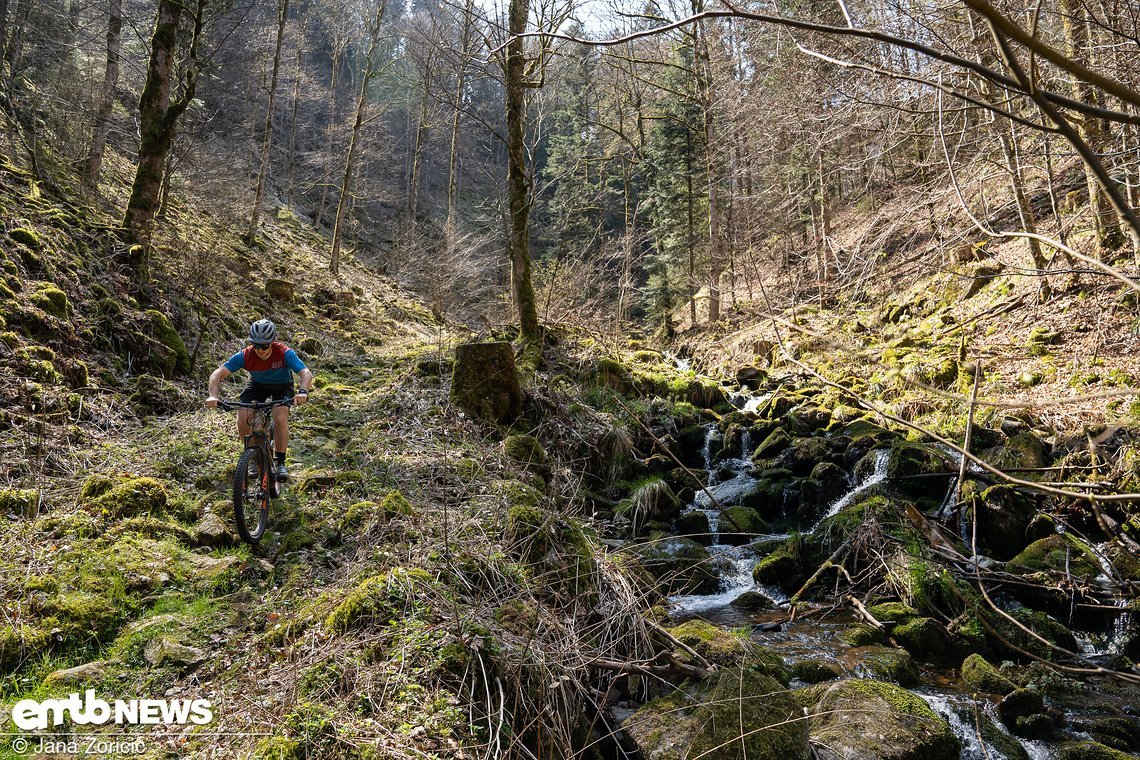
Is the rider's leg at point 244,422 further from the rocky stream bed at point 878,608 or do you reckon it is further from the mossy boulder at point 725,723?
the mossy boulder at point 725,723

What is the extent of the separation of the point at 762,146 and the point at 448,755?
759 centimetres

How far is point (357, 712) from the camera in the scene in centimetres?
312

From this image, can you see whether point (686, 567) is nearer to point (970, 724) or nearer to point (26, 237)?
point (970, 724)

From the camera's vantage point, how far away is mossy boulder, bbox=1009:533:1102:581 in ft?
21.0

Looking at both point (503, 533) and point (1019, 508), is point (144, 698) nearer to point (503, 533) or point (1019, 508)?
point (503, 533)

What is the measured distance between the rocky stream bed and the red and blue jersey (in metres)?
3.52

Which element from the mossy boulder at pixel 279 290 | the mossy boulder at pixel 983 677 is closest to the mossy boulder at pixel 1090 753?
the mossy boulder at pixel 983 677

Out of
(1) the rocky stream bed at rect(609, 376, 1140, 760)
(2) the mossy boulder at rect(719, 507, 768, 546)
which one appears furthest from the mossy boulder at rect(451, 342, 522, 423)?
(2) the mossy boulder at rect(719, 507, 768, 546)

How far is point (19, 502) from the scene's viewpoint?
201 inches

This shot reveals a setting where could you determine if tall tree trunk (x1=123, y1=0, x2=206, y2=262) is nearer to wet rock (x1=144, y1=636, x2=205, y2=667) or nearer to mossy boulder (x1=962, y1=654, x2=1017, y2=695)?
wet rock (x1=144, y1=636, x2=205, y2=667)

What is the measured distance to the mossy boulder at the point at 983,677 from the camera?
203 inches

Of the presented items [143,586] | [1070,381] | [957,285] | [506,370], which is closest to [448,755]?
[143,586]

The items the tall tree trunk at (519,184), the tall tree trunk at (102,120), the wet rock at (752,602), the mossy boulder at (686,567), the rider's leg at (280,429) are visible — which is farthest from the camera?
the tall tree trunk at (102,120)

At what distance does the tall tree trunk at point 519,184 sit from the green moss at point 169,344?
5.16 m
